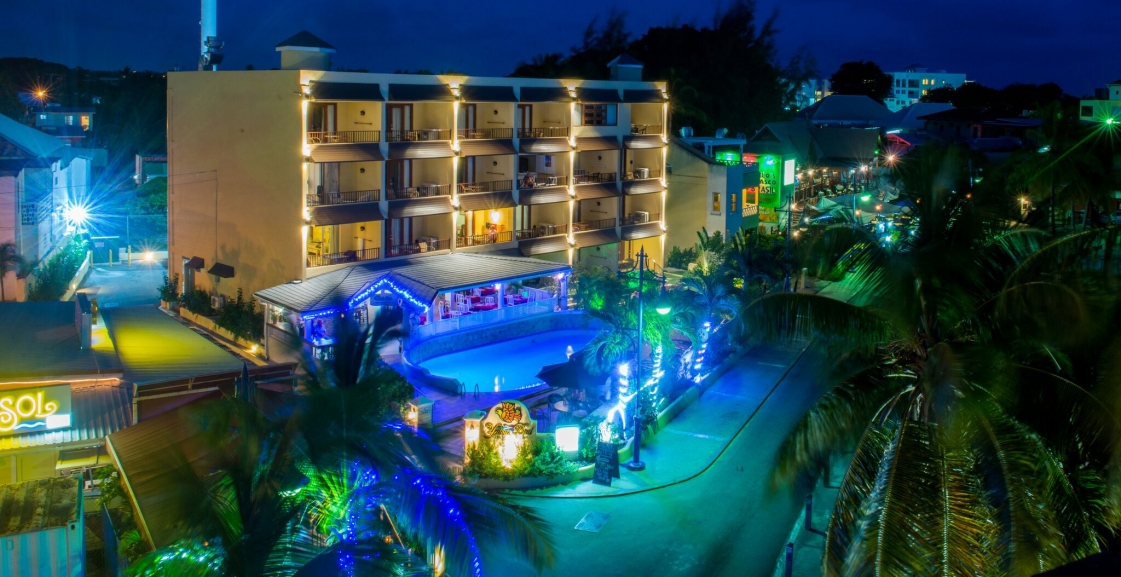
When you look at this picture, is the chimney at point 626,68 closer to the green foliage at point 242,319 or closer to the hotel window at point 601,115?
the hotel window at point 601,115

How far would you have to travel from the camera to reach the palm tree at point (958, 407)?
1116 centimetres

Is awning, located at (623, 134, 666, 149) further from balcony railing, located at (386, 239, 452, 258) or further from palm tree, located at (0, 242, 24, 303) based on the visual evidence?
palm tree, located at (0, 242, 24, 303)

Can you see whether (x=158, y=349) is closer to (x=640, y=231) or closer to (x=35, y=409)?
(x=35, y=409)

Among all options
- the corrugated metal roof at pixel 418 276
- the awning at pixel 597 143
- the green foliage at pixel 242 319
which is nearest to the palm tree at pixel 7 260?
the green foliage at pixel 242 319

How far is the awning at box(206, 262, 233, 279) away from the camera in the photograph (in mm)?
41094

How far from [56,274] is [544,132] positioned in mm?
21810

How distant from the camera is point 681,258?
53.9 meters

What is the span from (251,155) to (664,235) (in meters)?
23.2

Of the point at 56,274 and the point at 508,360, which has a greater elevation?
the point at 56,274

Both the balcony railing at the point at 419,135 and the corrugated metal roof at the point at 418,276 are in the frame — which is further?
the balcony railing at the point at 419,135

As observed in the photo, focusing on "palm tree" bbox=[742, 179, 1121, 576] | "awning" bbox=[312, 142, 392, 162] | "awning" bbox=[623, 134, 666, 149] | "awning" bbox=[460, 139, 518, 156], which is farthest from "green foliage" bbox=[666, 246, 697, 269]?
"palm tree" bbox=[742, 179, 1121, 576]

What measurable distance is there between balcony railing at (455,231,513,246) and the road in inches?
809

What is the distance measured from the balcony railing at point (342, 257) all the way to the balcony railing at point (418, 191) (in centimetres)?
234

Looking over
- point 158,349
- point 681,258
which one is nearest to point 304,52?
point 158,349
